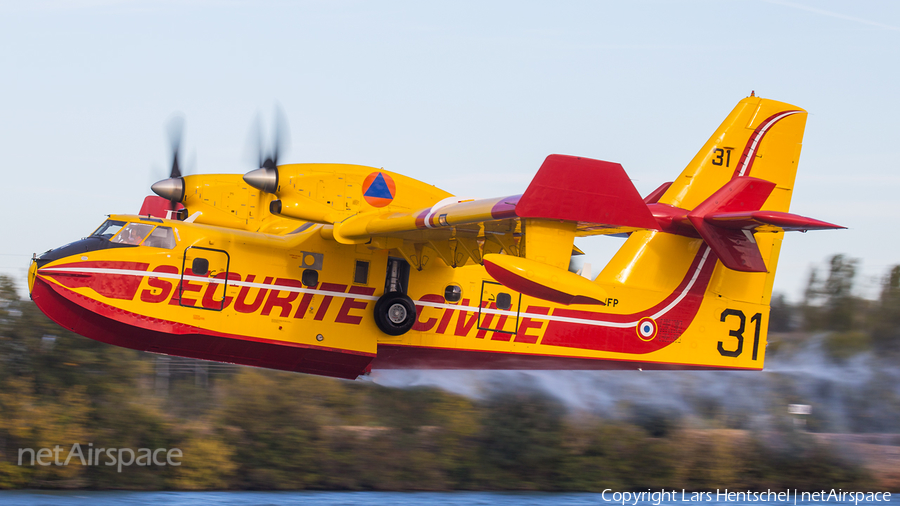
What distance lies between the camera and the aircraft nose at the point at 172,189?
12.8 meters

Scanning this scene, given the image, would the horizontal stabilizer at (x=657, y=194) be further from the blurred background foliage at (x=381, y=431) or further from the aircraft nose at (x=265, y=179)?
the blurred background foliage at (x=381, y=431)

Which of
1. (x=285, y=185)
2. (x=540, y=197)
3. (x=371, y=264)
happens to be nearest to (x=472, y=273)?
(x=371, y=264)

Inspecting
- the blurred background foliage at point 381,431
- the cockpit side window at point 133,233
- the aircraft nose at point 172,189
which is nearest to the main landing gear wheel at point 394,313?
the cockpit side window at point 133,233

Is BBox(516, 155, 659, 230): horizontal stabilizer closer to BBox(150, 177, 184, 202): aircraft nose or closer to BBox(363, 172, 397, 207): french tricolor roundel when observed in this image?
BBox(363, 172, 397, 207): french tricolor roundel

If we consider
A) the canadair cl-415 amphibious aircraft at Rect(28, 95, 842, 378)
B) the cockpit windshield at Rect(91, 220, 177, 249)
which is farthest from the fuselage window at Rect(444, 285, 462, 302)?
the cockpit windshield at Rect(91, 220, 177, 249)

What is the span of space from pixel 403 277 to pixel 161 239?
3032 millimetres

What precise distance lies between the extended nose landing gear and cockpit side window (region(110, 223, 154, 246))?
2979 millimetres

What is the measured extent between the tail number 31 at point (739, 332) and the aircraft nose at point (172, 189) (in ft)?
26.7

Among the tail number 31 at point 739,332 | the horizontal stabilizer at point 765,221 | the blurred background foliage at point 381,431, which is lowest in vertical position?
the blurred background foliage at point 381,431

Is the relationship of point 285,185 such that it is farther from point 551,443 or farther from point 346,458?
point 551,443

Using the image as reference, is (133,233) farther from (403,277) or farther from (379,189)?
(403,277)

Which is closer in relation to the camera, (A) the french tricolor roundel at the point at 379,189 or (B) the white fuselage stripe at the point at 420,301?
(B) the white fuselage stripe at the point at 420,301

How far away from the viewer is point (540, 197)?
8188 mm

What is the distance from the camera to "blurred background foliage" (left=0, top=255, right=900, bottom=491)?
66.1 feet
